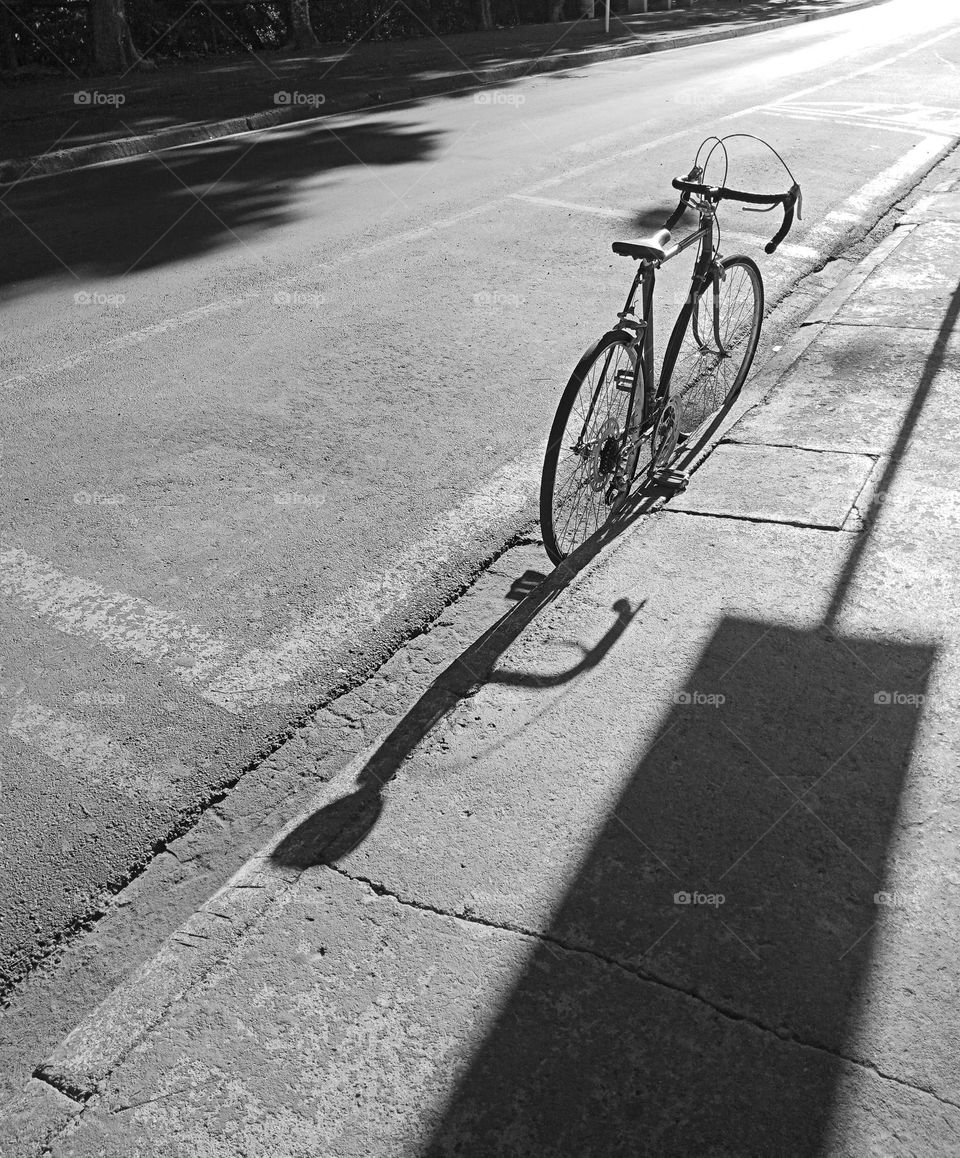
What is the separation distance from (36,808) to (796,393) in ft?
13.2

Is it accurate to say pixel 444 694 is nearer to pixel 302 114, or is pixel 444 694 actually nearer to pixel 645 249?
pixel 645 249

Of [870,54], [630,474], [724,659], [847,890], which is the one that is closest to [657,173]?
[630,474]

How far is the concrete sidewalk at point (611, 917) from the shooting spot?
2.17 metres

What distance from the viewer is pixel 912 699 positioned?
3.24 meters
